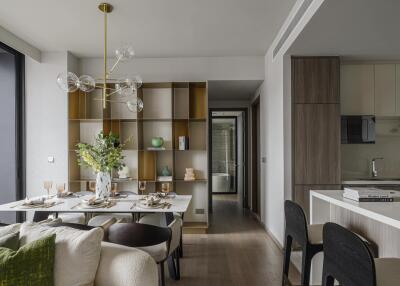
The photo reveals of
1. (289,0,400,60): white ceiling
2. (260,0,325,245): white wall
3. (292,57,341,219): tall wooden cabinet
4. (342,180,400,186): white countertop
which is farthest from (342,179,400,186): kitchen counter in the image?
(289,0,400,60): white ceiling

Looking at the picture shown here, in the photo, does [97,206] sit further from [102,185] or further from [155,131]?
[155,131]

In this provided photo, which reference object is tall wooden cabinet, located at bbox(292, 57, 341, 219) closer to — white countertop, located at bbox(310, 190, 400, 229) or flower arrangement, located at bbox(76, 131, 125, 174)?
white countertop, located at bbox(310, 190, 400, 229)

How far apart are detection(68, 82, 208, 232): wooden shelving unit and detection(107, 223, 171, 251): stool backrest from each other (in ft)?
7.42

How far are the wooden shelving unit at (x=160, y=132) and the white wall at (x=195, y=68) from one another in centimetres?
18

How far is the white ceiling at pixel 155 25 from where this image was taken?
2852mm

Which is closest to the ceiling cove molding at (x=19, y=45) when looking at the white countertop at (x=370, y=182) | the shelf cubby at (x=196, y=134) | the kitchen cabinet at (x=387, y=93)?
the shelf cubby at (x=196, y=134)

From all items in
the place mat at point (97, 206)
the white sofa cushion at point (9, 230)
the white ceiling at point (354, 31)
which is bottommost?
the place mat at point (97, 206)

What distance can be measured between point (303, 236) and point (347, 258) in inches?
23.1

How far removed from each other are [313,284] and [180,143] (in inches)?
104

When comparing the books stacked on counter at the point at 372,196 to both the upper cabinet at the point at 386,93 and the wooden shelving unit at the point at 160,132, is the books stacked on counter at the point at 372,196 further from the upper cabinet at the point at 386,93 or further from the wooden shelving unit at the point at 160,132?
the wooden shelving unit at the point at 160,132

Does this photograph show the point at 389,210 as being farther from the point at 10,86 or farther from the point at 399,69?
the point at 10,86

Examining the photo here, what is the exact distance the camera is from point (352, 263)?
3.84ft

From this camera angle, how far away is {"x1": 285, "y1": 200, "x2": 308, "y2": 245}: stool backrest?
1779 mm

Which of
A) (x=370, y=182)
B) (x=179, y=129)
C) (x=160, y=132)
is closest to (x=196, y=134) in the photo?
(x=179, y=129)
